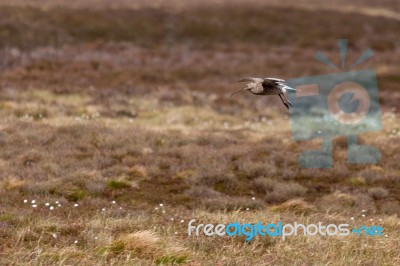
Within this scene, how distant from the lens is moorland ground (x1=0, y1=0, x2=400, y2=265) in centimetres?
687

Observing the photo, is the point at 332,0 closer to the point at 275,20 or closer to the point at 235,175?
the point at 275,20

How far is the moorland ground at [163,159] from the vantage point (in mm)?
6871

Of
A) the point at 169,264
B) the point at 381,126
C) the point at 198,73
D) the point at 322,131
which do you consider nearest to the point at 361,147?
the point at 322,131

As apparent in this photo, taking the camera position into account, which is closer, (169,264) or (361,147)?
(169,264)

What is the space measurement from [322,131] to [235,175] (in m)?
6.13

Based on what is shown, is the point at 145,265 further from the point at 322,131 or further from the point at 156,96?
the point at 156,96

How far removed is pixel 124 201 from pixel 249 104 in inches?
565

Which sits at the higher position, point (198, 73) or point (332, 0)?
point (332, 0)

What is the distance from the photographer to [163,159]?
13.2 meters

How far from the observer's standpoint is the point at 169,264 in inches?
243

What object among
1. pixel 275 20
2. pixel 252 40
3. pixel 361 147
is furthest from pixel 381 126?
pixel 275 20

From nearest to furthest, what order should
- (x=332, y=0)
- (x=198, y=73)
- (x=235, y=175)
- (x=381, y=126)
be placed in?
(x=235, y=175), (x=381, y=126), (x=198, y=73), (x=332, y=0)

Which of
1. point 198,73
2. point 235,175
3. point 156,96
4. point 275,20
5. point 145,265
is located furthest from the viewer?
point 275,20

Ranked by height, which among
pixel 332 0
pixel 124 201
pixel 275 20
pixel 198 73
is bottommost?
pixel 124 201
